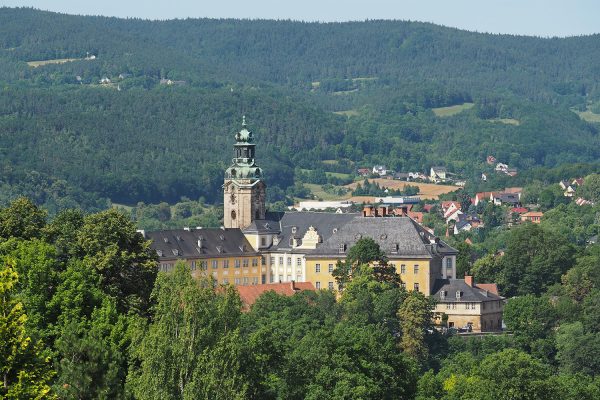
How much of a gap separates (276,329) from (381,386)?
64.7ft

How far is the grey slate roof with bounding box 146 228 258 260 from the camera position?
134 meters

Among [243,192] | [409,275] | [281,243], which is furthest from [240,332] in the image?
[243,192]

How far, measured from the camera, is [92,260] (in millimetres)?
85188

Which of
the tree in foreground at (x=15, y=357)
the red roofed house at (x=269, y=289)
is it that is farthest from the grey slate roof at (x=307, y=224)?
the tree in foreground at (x=15, y=357)

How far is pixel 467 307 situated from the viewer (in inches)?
4988

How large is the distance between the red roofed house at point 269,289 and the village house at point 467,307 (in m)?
9.43

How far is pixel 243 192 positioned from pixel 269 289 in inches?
881

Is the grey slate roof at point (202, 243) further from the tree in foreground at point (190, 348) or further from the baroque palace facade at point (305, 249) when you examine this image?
the tree in foreground at point (190, 348)

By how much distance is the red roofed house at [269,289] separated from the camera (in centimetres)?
12121

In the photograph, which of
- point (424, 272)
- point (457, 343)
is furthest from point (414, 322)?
point (424, 272)

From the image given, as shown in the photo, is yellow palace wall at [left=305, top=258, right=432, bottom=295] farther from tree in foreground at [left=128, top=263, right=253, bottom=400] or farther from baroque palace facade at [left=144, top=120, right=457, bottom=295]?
tree in foreground at [left=128, top=263, right=253, bottom=400]

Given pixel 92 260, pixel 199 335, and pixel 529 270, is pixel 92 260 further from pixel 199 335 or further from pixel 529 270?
pixel 529 270

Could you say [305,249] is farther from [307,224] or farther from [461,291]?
[461,291]

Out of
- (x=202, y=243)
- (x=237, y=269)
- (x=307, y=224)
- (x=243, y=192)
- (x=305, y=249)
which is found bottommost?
(x=237, y=269)
